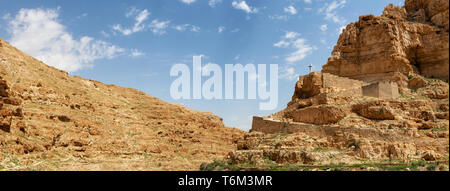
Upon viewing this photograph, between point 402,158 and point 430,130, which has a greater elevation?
point 430,130

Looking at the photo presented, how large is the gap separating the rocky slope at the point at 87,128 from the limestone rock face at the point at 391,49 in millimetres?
13279

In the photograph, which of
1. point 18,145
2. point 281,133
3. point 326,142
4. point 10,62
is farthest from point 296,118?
point 10,62

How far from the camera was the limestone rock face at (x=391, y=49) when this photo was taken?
35.0 m

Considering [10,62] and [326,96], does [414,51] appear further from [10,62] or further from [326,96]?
[10,62]

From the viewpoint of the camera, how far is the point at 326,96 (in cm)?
2922

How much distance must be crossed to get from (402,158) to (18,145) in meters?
22.7

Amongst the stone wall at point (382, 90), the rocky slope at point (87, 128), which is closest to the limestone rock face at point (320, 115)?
the stone wall at point (382, 90)

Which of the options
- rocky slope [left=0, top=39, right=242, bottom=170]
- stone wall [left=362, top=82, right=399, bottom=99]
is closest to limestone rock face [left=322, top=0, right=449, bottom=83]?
stone wall [left=362, top=82, right=399, bottom=99]

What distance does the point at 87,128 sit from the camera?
29562 mm

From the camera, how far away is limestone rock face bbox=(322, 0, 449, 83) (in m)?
35.0

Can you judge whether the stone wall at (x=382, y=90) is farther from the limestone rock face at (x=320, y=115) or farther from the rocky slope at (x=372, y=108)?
the limestone rock face at (x=320, y=115)

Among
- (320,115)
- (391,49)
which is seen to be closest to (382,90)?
(320,115)
